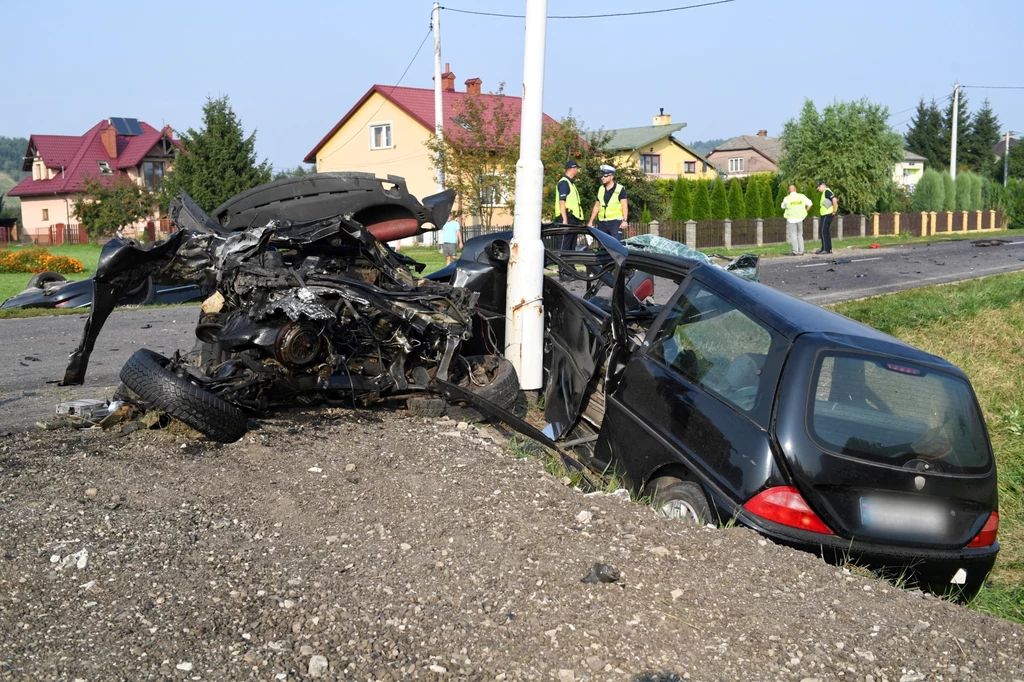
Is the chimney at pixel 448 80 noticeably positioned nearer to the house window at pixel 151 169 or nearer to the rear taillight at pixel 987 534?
the house window at pixel 151 169

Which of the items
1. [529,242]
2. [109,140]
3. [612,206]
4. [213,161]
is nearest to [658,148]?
[213,161]

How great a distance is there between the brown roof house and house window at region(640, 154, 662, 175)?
32.4m

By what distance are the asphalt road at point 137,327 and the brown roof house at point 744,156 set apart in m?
71.2

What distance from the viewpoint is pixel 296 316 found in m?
5.21

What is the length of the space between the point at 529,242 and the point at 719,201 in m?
34.5

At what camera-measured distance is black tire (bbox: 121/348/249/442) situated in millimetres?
4941

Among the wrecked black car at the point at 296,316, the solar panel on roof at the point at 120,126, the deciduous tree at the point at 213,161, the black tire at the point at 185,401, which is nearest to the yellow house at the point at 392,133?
the deciduous tree at the point at 213,161

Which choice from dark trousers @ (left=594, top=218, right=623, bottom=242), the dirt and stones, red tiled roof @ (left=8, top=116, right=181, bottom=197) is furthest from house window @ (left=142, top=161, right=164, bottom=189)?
the dirt and stones

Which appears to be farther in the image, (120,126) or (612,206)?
(120,126)

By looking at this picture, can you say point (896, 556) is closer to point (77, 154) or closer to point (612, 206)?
point (612, 206)

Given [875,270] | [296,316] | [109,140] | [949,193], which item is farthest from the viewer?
[109,140]

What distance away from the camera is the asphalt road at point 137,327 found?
22.2 feet

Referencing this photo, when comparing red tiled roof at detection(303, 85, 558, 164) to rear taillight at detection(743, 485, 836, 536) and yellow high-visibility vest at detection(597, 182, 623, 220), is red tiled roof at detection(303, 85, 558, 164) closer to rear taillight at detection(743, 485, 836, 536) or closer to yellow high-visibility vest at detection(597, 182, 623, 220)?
yellow high-visibility vest at detection(597, 182, 623, 220)

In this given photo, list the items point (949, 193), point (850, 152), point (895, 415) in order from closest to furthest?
point (895, 415) → point (850, 152) → point (949, 193)
